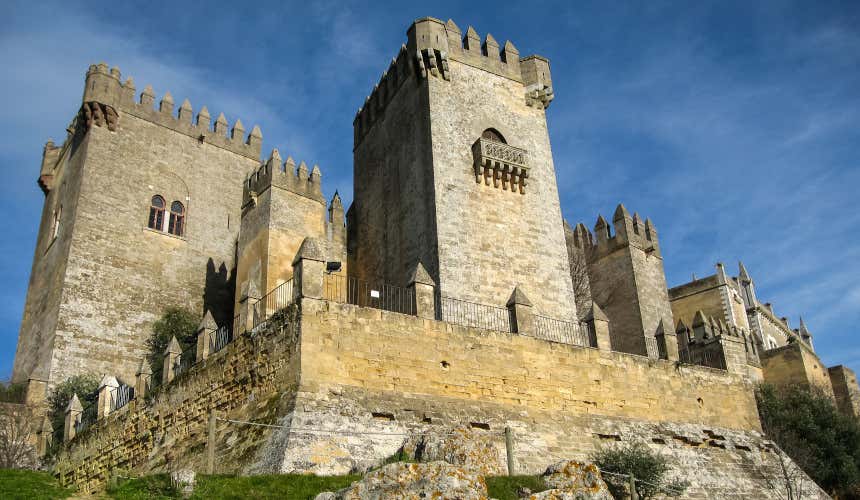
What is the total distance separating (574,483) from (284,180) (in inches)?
585

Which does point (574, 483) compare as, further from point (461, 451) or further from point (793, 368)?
point (793, 368)

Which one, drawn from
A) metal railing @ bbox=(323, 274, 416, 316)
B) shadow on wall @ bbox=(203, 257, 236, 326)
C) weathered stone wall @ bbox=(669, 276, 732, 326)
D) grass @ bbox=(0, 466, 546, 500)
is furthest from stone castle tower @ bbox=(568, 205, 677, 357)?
grass @ bbox=(0, 466, 546, 500)

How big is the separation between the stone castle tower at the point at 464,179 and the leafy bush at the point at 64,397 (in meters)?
8.97

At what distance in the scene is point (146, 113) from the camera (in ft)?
103

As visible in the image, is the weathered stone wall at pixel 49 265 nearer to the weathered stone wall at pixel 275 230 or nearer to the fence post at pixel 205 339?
the weathered stone wall at pixel 275 230

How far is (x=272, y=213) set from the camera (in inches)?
947

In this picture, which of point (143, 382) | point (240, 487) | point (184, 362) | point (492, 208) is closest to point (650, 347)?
point (492, 208)

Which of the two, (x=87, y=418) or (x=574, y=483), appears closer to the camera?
(x=574, y=483)

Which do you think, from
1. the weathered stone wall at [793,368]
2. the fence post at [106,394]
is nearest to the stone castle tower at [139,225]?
the fence post at [106,394]

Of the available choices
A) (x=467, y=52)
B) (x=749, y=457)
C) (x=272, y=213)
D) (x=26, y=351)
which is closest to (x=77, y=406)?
(x=26, y=351)

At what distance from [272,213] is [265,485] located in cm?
1259

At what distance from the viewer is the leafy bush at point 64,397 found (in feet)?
79.4

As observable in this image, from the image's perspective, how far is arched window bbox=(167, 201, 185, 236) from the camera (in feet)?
99.9

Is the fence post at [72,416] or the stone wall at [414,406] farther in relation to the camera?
the fence post at [72,416]
